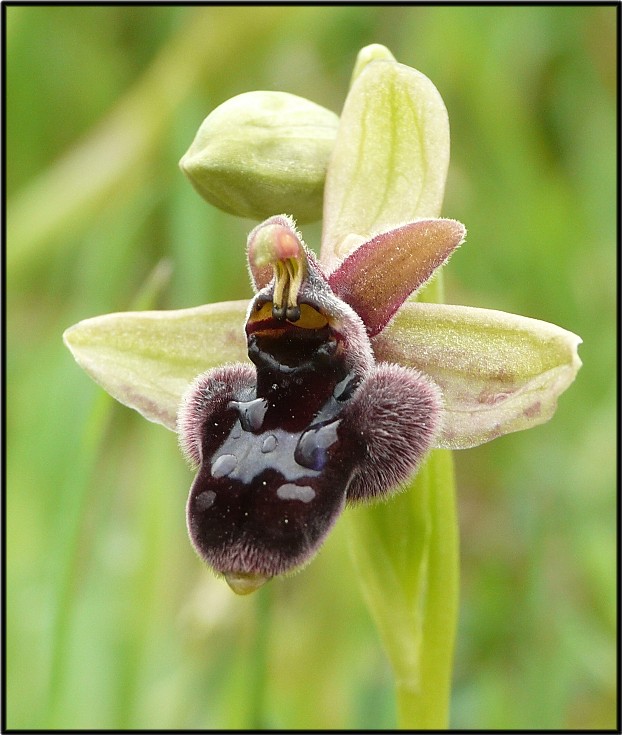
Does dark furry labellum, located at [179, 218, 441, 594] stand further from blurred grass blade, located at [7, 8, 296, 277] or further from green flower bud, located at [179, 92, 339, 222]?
blurred grass blade, located at [7, 8, 296, 277]

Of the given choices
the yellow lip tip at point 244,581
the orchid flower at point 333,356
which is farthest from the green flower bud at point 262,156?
the yellow lip tip at point 244,581

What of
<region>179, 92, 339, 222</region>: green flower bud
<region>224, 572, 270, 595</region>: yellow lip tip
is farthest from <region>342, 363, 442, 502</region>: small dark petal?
<region>179, 92, 339, 222</region>: green flower bud

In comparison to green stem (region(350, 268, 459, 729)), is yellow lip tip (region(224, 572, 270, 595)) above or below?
above

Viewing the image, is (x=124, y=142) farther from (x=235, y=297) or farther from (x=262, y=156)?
(x=262, y=156)

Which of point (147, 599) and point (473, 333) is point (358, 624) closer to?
point (147, 599)

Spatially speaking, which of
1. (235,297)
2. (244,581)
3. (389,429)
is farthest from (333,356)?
(235,297)

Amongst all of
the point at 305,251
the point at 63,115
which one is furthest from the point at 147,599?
the point at 63,115
